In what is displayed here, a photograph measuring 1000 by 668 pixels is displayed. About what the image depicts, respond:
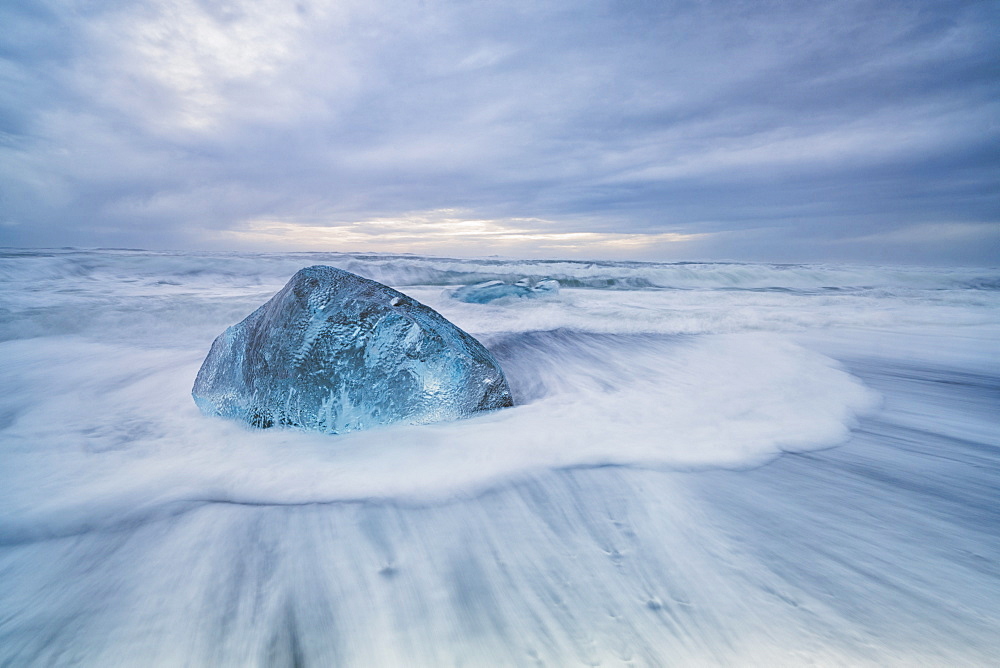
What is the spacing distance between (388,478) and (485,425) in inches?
21.2

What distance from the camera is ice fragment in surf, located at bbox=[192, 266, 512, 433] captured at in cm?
186

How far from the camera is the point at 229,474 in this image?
151 centimetres

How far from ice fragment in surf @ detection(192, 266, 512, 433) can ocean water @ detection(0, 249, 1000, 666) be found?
91 millimetres

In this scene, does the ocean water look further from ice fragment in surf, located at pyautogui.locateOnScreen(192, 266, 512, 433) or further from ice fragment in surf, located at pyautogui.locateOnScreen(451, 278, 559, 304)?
ice fragment in surf, located at pyautogui.locateOnScreen(451, 278, 559, 304)

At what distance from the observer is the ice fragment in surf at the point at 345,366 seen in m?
1.86

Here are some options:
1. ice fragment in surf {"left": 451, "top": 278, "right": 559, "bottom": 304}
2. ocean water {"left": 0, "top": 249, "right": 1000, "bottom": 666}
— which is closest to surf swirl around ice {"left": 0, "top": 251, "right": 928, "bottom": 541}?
ocean water {"left": 0, "top": 249, "right": 1000, "bottom": 666}

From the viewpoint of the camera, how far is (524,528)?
47.7 inches

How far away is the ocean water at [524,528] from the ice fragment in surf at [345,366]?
9 cm

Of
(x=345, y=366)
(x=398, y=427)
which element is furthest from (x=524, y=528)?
(x=345, y=366)

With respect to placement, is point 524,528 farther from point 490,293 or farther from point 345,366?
point 490,293

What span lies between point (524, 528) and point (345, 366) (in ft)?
3.44

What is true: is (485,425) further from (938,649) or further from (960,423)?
(960,423)

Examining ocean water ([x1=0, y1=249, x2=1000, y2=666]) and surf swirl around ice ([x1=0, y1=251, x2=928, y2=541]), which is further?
surf swirl around ice ([x1=0, y1=251, x2=928, y2=541])

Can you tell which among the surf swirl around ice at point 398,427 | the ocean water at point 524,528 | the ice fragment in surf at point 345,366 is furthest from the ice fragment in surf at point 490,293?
the ice fragment in surf at point 345,366
